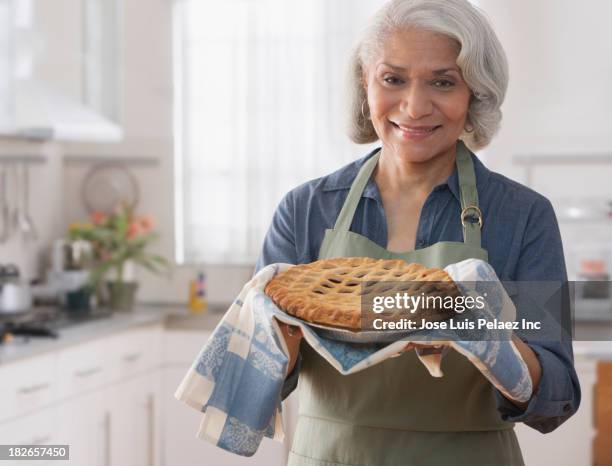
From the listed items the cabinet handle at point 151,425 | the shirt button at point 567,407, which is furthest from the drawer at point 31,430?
the shirt button at point 567,407

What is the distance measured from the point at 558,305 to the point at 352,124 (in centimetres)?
46

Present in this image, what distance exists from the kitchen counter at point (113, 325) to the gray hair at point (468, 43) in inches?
59.3

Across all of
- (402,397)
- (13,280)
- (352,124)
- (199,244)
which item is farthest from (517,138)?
(402,397)

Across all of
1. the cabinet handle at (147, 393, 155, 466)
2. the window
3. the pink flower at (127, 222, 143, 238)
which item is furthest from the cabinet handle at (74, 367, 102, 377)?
the window

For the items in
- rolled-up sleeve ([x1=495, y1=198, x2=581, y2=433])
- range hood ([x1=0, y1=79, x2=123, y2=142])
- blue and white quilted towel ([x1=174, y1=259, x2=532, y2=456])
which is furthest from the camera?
range hood ([x1=0, y1=79, x2=123, y2=142])

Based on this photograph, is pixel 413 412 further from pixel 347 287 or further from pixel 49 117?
pixel 49 117

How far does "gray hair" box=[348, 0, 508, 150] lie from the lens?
135 centimetres

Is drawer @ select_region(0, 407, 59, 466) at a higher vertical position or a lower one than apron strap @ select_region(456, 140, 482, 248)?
lower

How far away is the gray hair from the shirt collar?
0.06 m

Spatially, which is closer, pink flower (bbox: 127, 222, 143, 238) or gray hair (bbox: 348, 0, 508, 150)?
gray hair (bbox: 348, 0, 508, 150)

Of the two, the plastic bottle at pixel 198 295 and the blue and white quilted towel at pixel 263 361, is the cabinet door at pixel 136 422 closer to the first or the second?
the plastic bottle at pixel 198 295

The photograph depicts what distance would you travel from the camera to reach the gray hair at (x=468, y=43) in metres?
1.35

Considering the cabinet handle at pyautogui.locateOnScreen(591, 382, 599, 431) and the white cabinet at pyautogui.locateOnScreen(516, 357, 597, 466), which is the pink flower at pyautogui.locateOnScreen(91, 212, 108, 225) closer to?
the white cabinet at pyautogui.locateOnScreen(516, 357, 597, 466)

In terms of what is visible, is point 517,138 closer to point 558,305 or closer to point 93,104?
point 93,104
